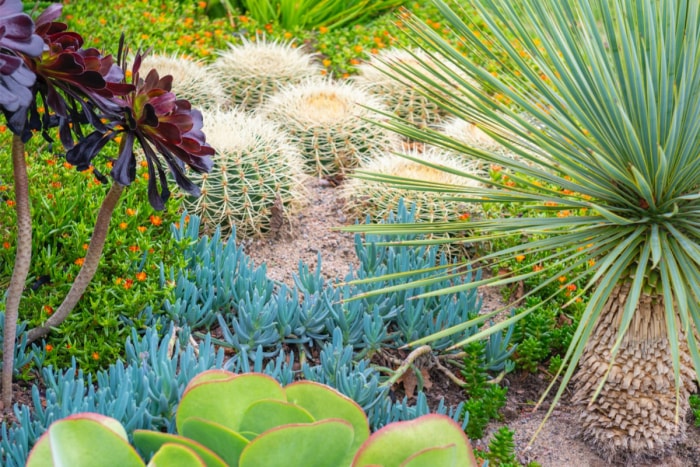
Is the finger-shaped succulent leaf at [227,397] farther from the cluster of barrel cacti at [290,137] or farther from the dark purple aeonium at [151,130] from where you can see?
the cluster of barrel cacti at [290,137]

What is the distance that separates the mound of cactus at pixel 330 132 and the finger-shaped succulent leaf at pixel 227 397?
102 inches

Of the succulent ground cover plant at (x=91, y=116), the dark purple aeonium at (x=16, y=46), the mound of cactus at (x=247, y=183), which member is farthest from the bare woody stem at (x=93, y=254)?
the mound of cactus at (x=247, y=183)

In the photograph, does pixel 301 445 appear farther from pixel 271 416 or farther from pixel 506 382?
pixel 506 382

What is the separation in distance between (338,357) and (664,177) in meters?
0.99

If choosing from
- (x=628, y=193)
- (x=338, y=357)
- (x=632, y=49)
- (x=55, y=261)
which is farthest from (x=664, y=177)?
(x=55, y=261)

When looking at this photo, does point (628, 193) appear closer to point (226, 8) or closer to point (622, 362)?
point (622, 362)

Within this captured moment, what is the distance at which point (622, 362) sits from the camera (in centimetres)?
218

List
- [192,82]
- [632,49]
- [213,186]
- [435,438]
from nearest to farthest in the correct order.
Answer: [435,438], [632,49], [213,186], [192,82]

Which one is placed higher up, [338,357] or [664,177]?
Result: [664,177]

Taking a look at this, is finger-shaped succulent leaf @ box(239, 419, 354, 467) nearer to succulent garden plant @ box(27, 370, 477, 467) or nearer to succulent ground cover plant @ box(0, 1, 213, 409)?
succulent garden plant @ box(27, 370, 477, 467)

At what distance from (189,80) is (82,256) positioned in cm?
190

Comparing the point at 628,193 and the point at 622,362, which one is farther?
the point at 622,362

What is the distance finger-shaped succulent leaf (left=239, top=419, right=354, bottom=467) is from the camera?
43.6 inches

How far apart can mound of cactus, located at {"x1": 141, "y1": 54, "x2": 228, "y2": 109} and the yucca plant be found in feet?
7.29
